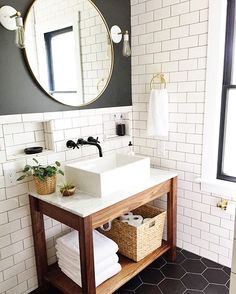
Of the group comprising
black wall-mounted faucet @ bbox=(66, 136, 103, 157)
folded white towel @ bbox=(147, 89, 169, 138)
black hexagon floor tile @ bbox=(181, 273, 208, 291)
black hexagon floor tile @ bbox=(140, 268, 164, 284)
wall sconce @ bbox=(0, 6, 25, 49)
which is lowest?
black hexagon floor tile @ bbox=(140, 268, 164, 284)

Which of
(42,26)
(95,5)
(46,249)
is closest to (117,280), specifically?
(46,249)

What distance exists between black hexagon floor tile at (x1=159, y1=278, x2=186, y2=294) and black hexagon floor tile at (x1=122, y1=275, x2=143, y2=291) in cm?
17

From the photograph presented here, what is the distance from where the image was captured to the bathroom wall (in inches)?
83.0

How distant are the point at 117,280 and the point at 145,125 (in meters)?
1.38

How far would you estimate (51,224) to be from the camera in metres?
2.11

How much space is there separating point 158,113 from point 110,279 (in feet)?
4.51

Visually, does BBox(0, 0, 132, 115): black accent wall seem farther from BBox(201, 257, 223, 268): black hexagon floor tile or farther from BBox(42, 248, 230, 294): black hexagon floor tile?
BBox(201, 257, 223, 268): black hexagon floor tile

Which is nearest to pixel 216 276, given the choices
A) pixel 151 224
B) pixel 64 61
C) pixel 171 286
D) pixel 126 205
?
pixel 171 286

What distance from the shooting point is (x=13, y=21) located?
5.46ft

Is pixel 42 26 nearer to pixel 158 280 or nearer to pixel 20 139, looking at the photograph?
pixel 20 139

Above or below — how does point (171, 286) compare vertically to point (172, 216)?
below

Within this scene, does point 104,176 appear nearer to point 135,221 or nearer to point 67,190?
point 67,190

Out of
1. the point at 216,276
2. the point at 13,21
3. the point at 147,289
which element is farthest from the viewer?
the point at 216,276

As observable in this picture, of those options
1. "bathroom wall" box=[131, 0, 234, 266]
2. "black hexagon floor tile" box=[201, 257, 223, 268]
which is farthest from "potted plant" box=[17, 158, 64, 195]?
"black hexagon floor tile" box=[201, 257, 223, 268]
